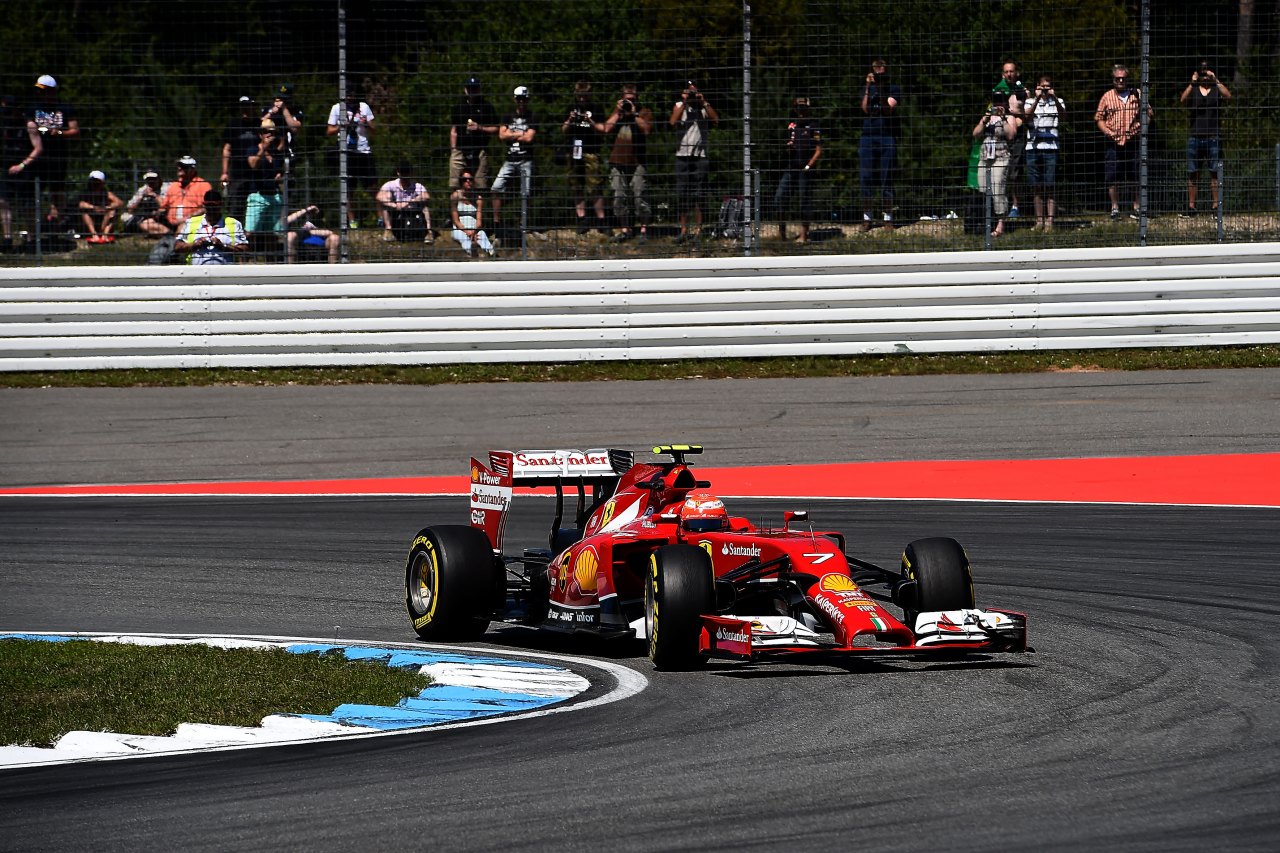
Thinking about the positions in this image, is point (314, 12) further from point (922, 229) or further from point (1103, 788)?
point (1103, 788)

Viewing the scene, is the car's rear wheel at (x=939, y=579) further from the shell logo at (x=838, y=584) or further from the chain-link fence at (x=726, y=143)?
the chain-link fence at (x=726, y=143)

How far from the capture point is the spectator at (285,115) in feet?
62.4

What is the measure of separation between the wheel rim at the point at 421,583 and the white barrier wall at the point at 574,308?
957 cm

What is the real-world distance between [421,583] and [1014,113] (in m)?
11.5

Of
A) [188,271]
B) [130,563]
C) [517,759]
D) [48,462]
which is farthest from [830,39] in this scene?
[517,759]

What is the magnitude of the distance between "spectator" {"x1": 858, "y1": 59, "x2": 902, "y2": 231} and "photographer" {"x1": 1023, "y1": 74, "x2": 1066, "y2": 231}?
138 cm

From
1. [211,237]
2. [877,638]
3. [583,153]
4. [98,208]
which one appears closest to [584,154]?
[583,153]

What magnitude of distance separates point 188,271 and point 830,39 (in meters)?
7.03

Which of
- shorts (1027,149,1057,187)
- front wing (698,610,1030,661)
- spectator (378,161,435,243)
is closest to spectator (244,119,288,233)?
spectator (378,161,435,243)

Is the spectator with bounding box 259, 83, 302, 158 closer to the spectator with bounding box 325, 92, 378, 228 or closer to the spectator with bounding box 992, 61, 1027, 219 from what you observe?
the spectator with bounding box 325, 92, 378, 228

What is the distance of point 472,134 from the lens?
62.6 feet

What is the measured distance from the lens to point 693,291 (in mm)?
18875

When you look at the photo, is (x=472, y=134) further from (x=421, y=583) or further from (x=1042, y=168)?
(x=421, y=583)

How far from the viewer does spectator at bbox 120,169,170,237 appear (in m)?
19.2
